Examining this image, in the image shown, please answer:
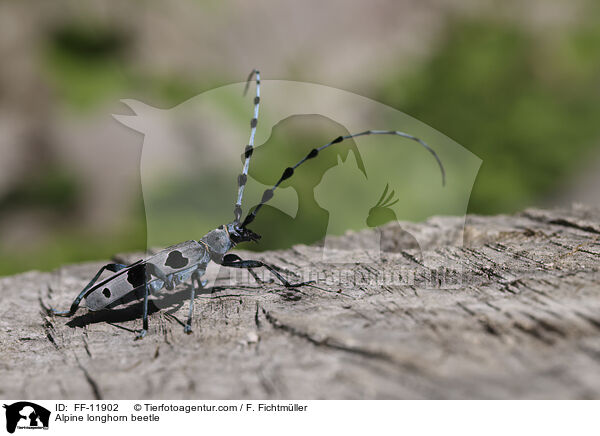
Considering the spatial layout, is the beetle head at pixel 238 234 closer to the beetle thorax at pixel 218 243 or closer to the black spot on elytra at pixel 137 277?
the beetle thorax at pixel 218 243

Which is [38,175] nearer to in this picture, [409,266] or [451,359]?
[409,266]

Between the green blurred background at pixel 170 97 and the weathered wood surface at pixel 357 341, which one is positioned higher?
the green blurred background at pixel 170 97

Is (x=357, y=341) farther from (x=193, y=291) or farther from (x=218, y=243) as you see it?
(x=218, y=243)

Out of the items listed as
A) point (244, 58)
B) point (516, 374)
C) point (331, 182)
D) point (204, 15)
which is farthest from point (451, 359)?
point (204, 15)

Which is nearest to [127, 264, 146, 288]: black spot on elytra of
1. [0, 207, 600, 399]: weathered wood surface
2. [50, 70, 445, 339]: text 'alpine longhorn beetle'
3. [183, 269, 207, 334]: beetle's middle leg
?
[50, 70, 445, 339]: text 'alpine longhorn beetle'

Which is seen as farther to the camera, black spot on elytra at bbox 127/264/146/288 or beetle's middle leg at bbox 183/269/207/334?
black spot on elytra at bbox 127/264/146/288

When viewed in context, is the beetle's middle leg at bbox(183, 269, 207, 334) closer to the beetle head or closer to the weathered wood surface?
the weathered wood surface
